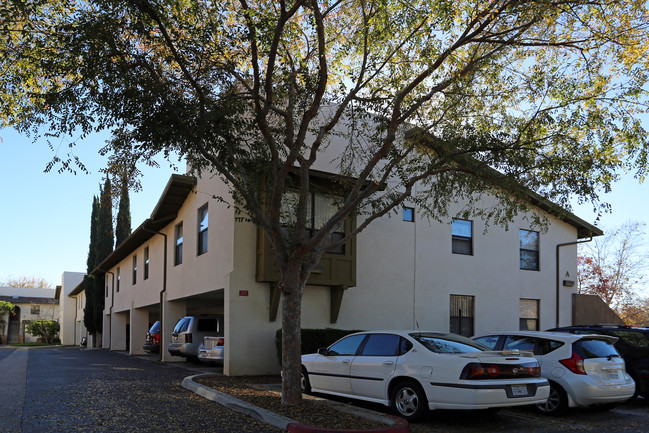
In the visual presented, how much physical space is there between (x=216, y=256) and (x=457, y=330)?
314 inches

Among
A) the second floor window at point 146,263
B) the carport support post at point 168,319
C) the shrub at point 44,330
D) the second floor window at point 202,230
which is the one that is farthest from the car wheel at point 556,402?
Answer: the shrub at point 44,330

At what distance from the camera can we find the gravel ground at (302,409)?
819cm

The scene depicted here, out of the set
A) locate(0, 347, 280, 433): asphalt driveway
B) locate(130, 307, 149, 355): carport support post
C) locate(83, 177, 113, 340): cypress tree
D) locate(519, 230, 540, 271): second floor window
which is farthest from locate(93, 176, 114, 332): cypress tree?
locate(519, 230, 540, 271): second floor window

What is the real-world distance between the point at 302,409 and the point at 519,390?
3244mm

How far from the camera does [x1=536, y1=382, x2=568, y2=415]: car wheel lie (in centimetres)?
977

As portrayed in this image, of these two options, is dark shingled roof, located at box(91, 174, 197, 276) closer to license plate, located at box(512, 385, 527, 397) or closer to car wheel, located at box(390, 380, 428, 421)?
car wheel, located at box(390, 380, 428, 421)

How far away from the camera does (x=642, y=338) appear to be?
461 inches

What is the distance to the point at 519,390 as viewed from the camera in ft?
28.3

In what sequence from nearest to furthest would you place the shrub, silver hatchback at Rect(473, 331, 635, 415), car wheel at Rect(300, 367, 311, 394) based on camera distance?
silver hatchback at Rect(473, 331, 635, 415) < car wheel at Rect(300, 367, 311, 394) < the shrub

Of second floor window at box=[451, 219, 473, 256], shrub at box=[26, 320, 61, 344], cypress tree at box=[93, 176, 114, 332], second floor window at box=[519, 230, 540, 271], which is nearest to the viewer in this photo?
second floor window at box=[451, 219, 473, 256]

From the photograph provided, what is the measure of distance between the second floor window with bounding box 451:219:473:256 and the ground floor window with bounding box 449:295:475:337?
4.87 feet

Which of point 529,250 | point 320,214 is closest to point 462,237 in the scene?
point 529,250

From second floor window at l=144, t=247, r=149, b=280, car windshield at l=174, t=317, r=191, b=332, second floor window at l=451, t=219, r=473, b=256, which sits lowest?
car windshield at l=174, t=317, r=191, b=332

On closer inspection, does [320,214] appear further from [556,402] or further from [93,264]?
[93,264]
